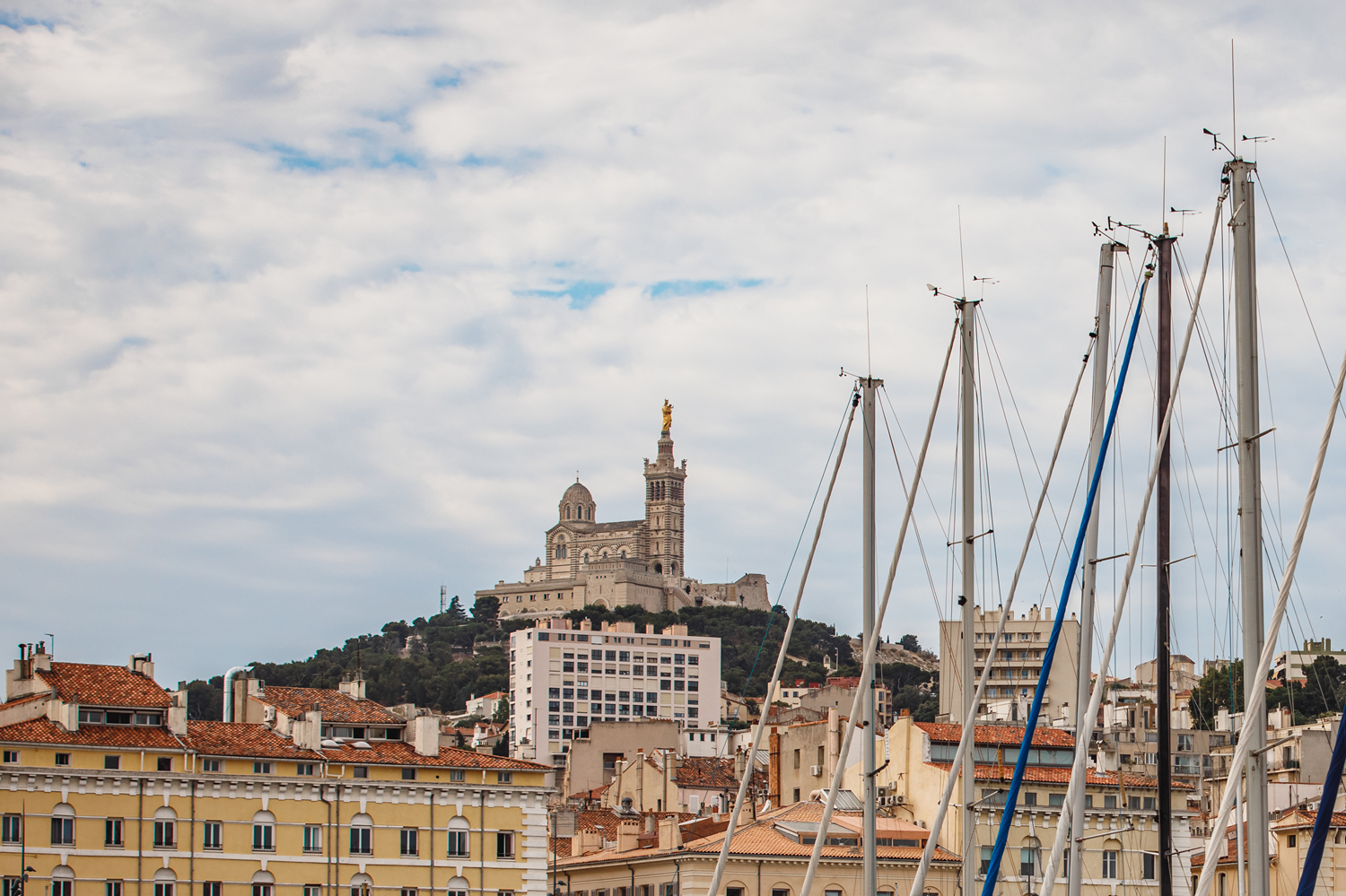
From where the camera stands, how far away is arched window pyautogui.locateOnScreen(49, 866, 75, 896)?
2286 inches

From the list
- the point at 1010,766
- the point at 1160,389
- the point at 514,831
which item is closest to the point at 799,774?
Result: the point at 1010,766

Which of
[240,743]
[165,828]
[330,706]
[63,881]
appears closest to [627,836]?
[330,706]

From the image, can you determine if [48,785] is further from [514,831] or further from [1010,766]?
[1010,766]

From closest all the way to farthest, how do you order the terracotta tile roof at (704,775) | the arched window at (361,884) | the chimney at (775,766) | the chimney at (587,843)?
the arched window at (361,884)
the chimney at (587,843)
the chimney at (775,766)
the terracotta tile roof at (704,775)

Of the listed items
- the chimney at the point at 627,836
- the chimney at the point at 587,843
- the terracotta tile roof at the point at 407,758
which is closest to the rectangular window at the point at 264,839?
the terracotta tile roof at the point at 407,758

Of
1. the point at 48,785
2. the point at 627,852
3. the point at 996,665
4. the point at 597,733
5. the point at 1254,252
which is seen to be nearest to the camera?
the point at 1254,252

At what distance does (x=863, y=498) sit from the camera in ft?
128

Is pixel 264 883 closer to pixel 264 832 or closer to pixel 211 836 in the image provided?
pixel 264 832

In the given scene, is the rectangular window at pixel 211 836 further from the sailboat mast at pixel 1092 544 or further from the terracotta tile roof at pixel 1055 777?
the sailboat mast at pixel 1092 544

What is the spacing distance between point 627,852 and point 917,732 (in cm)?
1264

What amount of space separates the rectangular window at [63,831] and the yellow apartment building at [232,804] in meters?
0.04

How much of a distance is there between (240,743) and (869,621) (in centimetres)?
3221

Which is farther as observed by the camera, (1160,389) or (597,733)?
(597,733)

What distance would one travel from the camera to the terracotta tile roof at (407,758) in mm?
63375
